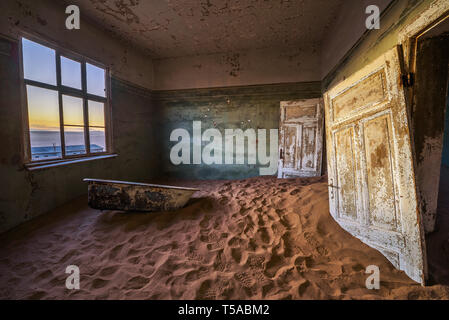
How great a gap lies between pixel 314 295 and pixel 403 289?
2.45 feet

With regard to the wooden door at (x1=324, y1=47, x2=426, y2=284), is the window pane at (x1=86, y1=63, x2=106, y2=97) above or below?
above

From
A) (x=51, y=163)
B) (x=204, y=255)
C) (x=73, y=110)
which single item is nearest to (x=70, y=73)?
(x=73, y=110)

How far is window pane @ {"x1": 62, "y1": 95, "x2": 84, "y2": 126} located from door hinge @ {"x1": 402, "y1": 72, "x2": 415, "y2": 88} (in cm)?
525

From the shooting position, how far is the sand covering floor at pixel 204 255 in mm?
1799

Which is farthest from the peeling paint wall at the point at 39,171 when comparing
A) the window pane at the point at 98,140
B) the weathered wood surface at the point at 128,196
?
the weathered wood surface at the point at 128,196

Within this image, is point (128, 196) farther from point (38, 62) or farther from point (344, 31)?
point (344, 31)

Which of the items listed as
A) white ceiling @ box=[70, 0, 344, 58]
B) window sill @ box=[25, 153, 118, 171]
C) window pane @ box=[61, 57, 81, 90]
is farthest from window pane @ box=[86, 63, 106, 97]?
window sill @ box=[25, 153, 118, 171]

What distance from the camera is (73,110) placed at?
13.3ft

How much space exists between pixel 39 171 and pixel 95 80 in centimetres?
244

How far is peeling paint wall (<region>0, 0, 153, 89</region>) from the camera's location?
118 inches

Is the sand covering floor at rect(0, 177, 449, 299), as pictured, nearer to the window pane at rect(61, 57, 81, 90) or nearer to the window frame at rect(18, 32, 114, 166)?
the window frame at rect(18, 32, 114, 166)

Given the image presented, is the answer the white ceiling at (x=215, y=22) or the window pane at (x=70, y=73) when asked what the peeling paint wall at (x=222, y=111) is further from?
the window pane at (x=70, y=73)
